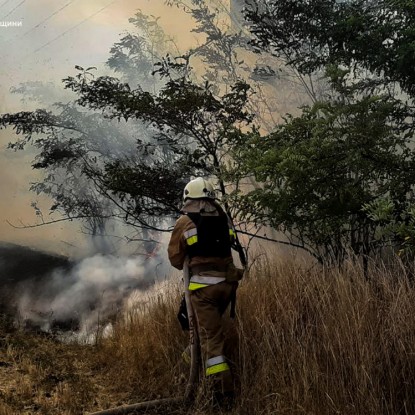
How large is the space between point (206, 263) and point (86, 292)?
10742mm

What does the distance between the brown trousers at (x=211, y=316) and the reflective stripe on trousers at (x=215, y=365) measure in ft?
0.11

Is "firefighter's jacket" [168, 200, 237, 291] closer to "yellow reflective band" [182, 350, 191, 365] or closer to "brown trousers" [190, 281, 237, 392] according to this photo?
"brown trousers" [190, 281, 237, 392]

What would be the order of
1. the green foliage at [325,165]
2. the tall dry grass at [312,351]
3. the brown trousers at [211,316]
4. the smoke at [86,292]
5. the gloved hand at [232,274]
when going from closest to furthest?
the tall dry grass at [312,351] < the brown trousers at [211,316] < the gloved hand at [232,274] < the green foliage at [325,165] < the smoke at [86,292]

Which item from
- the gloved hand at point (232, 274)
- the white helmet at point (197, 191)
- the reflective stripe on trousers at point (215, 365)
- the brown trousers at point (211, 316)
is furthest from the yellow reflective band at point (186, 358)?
the white helmet at point (197, 191)

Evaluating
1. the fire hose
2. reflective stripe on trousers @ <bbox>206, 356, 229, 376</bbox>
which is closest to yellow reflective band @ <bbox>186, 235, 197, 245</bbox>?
the fire hose

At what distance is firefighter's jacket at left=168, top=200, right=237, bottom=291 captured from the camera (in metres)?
3.81

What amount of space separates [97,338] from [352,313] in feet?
13.0

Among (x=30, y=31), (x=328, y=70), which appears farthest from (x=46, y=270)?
(x=30, y=31)

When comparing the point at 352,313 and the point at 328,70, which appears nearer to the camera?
the point at 352,313

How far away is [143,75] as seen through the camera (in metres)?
22.5

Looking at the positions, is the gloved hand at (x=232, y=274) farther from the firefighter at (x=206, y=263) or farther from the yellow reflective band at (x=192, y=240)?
the yellow reflective band at (x=192, y=240)

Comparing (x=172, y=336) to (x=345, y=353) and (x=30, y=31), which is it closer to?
(x=345, y=353)

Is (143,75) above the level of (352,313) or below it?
above

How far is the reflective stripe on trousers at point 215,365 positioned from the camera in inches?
143
